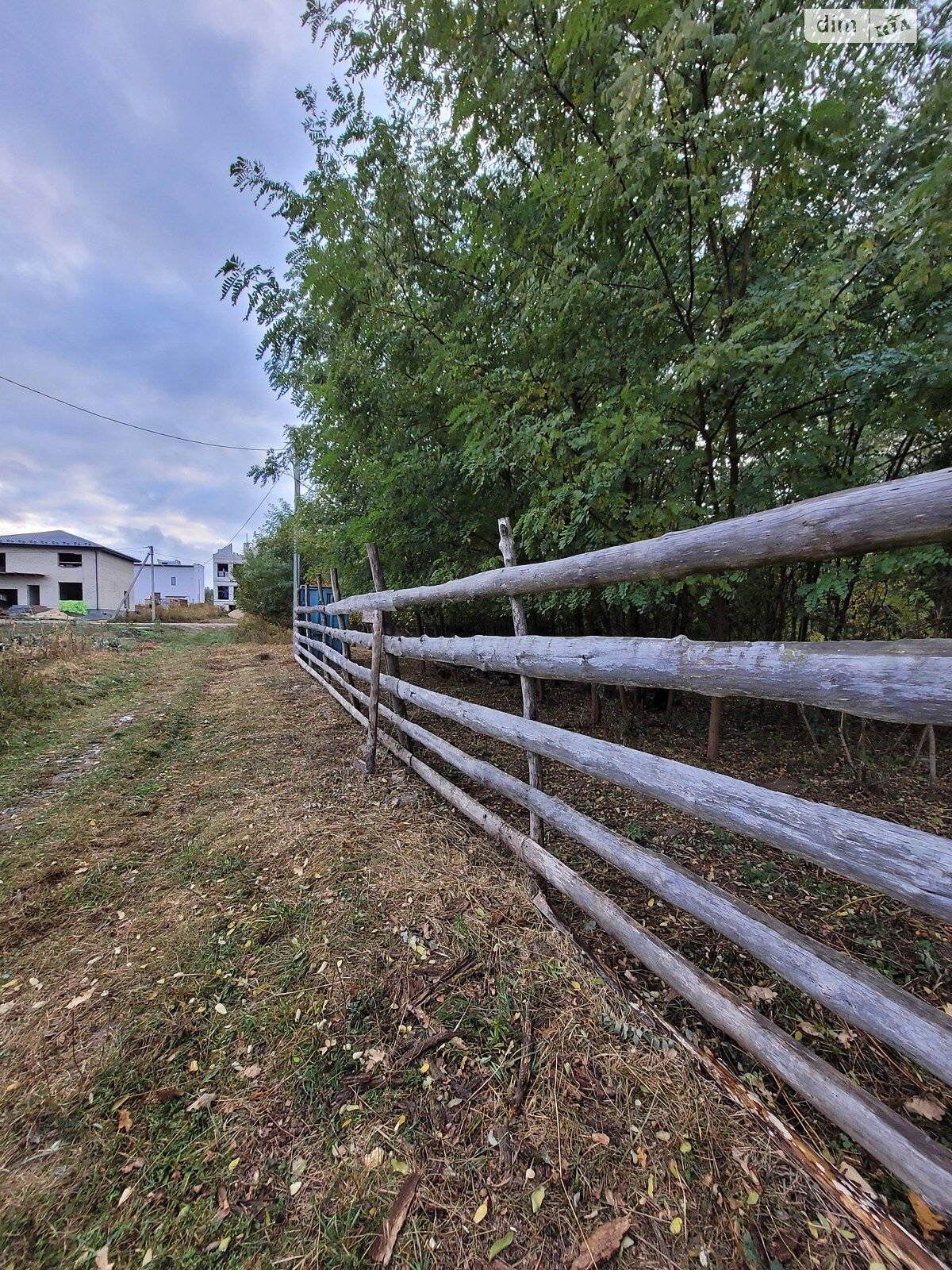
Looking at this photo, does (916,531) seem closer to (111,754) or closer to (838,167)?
(838,167)

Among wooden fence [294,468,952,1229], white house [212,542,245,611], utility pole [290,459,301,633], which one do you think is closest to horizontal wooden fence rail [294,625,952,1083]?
wooden fence [294,468,952,1229]

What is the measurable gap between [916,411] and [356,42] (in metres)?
4.59

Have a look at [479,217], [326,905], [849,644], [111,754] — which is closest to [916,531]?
[849,644]

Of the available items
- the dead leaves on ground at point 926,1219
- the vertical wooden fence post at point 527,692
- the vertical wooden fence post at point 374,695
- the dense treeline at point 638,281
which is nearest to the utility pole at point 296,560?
the dense treeline at point 638,281

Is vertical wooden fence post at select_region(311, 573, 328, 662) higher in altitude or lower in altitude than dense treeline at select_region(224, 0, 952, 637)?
lower

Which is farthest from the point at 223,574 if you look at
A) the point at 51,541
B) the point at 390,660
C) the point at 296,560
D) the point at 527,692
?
the point at 527,692

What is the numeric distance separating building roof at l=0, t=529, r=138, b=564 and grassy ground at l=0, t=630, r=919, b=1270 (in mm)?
37799

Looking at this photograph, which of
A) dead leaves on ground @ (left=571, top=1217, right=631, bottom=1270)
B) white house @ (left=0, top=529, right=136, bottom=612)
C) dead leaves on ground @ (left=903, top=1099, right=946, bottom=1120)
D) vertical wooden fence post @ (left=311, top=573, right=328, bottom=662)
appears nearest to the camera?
dead leaves on ground @ (left=571, top=1217, right=631, bottom=1270)

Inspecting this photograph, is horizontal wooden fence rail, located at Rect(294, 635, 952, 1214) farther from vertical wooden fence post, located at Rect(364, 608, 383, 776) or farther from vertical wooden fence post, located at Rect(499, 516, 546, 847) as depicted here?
vertical wooden fence post, located at Rect(364, 608, 383, 776)

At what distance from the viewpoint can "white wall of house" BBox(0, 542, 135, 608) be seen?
97.9 feet

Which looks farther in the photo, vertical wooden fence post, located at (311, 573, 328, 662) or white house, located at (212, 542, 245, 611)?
white house, located at (212, 542, 245, 611)

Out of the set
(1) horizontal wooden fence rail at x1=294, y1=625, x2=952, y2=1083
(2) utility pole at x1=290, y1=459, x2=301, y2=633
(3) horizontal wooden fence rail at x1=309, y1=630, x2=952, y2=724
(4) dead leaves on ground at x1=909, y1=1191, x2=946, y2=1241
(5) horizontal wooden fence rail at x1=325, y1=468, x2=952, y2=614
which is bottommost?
(4) dead leaves on ground at x1=909, y1=1191, x2=946, y2=1241

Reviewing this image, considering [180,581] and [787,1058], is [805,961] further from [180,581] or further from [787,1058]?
[180,581]

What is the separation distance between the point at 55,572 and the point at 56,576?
26 centimetres
